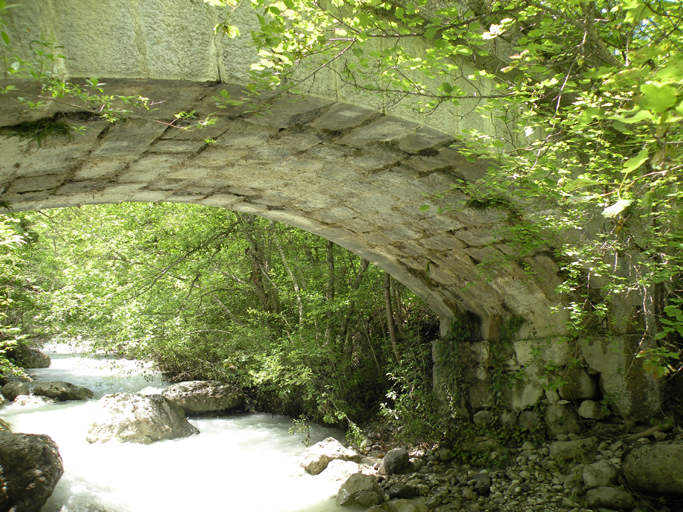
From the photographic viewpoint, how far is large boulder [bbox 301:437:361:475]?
4227mm

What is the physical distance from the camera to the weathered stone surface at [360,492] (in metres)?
3.52

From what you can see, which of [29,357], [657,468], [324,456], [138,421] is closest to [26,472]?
[138,421]

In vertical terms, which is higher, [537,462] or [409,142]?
[409,142]

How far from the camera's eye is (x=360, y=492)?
11.7 ft

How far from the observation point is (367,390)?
550 centimetres

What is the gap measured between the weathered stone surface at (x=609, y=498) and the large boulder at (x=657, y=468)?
10cm

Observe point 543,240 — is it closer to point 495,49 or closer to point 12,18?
point 495,49

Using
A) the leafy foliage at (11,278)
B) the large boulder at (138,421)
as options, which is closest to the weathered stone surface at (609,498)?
the leafy foliage at (11,278)

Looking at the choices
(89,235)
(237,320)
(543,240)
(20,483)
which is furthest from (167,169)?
(89,235)

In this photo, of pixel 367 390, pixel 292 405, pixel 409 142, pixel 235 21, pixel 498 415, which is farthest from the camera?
pixel 292 405

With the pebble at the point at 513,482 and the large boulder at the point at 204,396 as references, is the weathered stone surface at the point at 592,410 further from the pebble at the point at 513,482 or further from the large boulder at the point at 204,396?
the large boulder at the point at 204,396

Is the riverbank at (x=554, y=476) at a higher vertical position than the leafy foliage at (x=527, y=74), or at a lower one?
lower

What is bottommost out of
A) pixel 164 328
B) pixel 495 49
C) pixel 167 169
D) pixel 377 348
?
pixel 377 348

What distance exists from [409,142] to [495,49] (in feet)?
2.21
